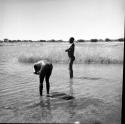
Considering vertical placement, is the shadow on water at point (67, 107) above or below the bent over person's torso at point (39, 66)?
below

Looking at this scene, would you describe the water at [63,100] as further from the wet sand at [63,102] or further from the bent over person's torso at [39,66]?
the bent over person's torso at [39,66]

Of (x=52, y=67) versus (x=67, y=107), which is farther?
(x=52, y=67)

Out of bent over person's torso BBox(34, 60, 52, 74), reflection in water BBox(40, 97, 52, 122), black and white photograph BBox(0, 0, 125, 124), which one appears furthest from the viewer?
bent over person's torso BBox(34, 60, 52, 74)

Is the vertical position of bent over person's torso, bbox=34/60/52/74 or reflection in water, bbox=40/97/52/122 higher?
bent over person's torso, bbox=34/60/52/74

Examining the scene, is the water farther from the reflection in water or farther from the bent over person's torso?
the bent over person's torso

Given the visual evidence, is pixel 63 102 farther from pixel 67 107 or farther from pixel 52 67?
pixel 52 67

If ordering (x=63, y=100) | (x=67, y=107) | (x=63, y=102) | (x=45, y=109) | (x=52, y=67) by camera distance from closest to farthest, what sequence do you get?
(x=45, y=109)
(x=67, y=107)
(x=63, y=102)
(x=63, y=100)
(x=52, y=67)

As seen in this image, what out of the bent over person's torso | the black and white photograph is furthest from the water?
the bent over person's torso

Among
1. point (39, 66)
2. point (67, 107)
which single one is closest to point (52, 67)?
point (39, 66)

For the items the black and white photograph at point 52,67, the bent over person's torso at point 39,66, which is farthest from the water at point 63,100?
the bent over person's torso at point 39,66

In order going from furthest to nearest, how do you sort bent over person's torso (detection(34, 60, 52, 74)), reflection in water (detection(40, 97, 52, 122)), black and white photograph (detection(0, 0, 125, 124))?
bent over person's torso (detection(34, 60, 52, 74))
black and white photograph (detection(0, 0, 125, 124))
reflection in water (detection(40, 97, 52, 122))

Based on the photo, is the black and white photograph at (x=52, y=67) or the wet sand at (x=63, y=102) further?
the black and white photograph at (x=52, y=67)

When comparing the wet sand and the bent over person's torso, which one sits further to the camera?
the bent over person's torso

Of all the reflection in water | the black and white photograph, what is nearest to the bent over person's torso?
the black and white photograph
